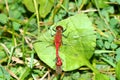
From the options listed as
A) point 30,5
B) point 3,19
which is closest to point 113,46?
point 30,5

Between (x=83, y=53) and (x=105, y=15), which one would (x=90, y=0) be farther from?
(x=83, y=53)

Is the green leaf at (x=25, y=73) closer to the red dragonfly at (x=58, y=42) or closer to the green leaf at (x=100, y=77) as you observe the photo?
the red dragonfly at (x=58, y=42)

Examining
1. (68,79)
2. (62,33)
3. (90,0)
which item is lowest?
(68,79)

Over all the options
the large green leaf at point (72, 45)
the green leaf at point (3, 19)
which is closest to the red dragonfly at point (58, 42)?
the large green leaf at point (72, 45)

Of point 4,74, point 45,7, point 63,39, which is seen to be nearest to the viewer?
point 4,74

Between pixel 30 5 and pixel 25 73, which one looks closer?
pixel 25 73

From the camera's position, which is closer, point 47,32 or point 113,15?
point 47,32

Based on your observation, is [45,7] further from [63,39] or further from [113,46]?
[113,46]

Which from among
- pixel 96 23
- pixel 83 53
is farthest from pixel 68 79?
pixel 96 23
